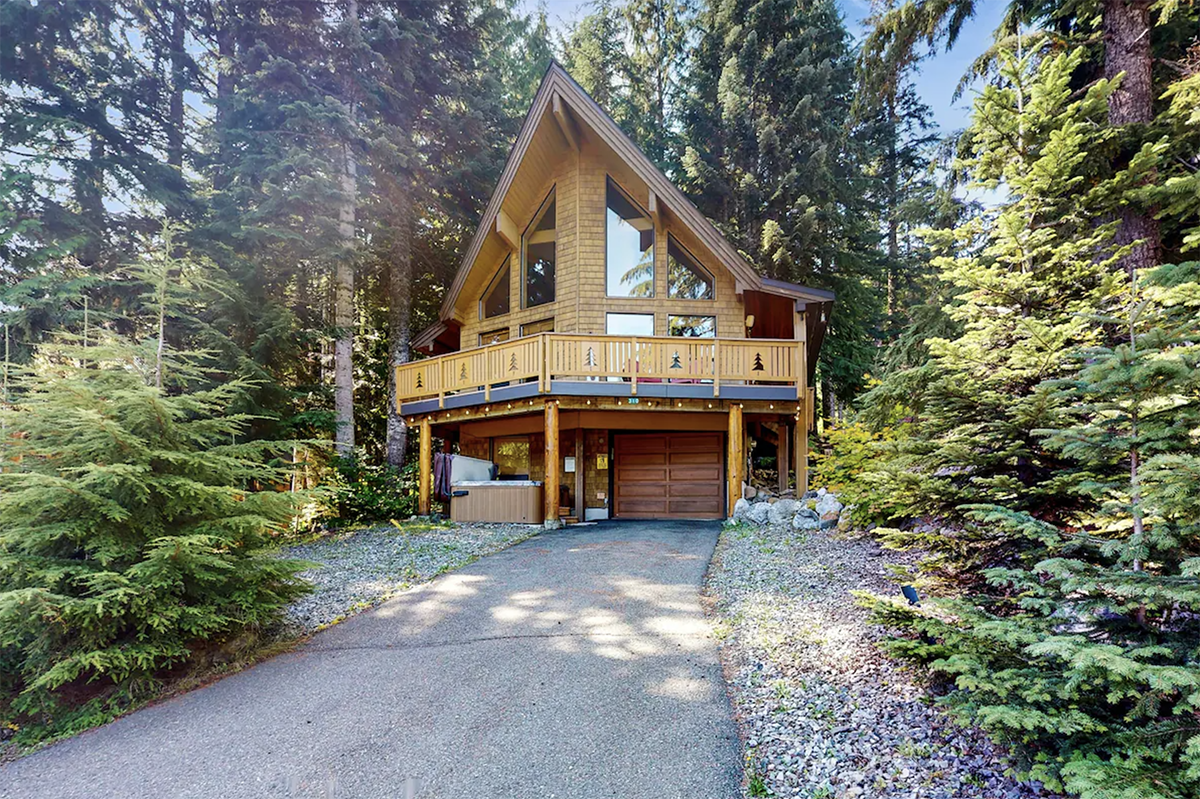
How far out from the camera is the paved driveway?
10.1ft

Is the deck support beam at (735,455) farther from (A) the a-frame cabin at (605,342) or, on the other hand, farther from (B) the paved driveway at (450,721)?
(B) the paved driveway at (450,721)

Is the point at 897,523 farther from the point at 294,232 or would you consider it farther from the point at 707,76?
the point at 707,76

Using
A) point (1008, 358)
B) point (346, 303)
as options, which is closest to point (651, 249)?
point (346, 303)

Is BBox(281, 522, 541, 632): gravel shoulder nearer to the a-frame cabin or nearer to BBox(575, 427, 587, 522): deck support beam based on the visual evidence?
the a-frame cabin

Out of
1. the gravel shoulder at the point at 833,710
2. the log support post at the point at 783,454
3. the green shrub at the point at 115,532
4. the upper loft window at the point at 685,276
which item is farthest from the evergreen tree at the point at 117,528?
the log support post at the point at 783,454

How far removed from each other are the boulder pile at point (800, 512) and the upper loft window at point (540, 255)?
23.2 ft

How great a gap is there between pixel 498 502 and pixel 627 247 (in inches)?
271

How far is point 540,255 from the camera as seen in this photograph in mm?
14148

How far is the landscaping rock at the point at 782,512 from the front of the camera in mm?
10098

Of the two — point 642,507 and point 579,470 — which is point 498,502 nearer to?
point 579,470

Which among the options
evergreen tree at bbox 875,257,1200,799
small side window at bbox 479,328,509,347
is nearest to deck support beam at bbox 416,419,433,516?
small side window at bbox 479,328,509,347

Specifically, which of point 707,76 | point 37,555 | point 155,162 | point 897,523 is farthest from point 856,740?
point 707,76

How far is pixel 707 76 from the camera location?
19453 mm

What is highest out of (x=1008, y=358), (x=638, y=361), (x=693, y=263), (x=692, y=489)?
(x=693, y=263)
